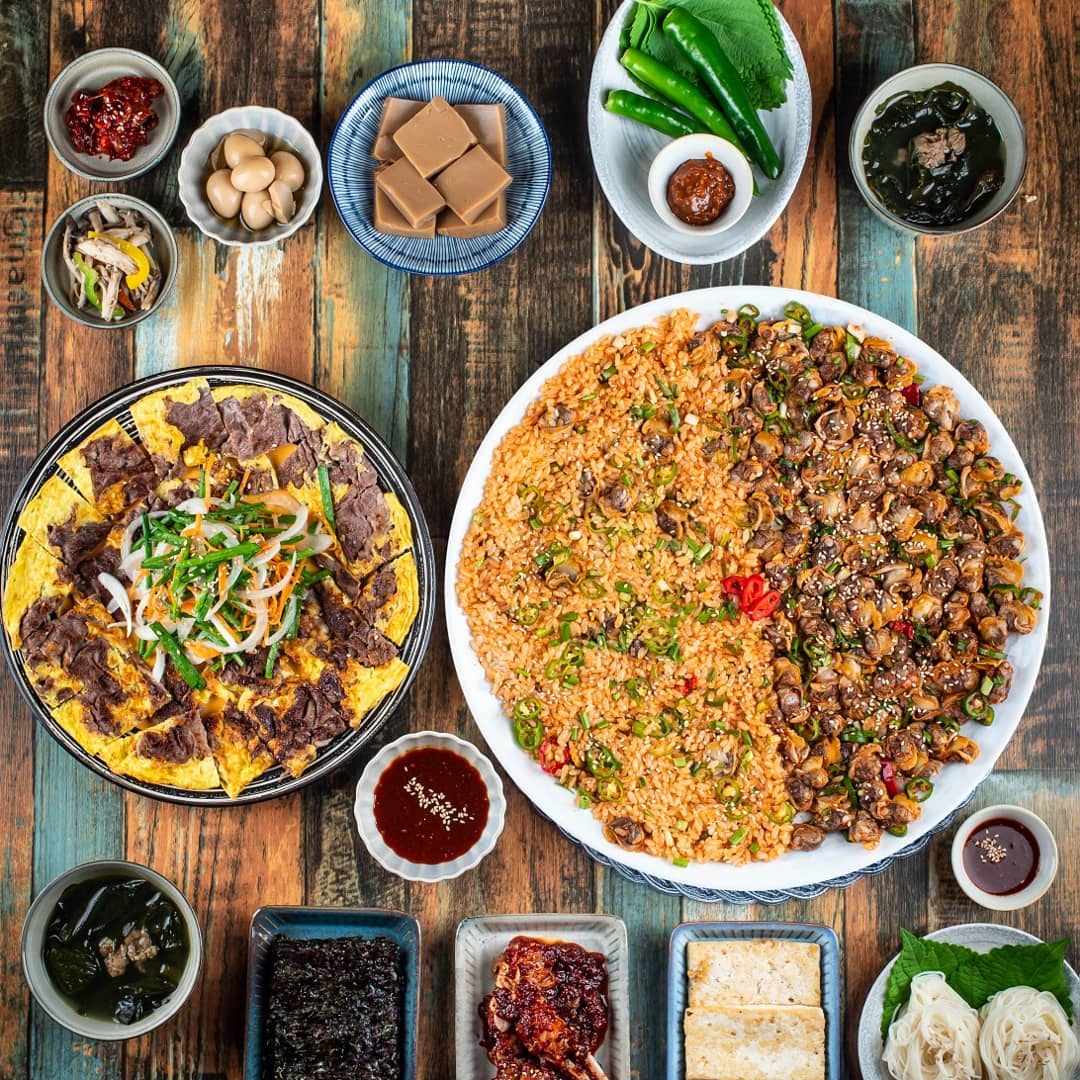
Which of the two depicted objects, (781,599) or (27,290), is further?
(27,290)

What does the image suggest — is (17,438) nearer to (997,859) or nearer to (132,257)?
(132,257)

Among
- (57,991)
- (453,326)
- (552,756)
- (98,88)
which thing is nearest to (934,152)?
(453,326)

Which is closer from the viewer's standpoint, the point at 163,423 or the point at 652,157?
the point at 163,423

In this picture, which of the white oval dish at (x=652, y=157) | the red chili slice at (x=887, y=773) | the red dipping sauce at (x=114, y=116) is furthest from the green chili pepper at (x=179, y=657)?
the red chili slice at (x=887, y=773)

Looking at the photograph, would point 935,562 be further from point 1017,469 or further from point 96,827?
point 96,827

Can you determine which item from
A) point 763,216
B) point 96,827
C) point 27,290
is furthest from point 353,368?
point 96,827

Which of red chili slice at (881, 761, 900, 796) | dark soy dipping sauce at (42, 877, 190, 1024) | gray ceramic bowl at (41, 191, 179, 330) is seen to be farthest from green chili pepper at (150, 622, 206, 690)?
red chili slice at (881, 761, 900, 796)
